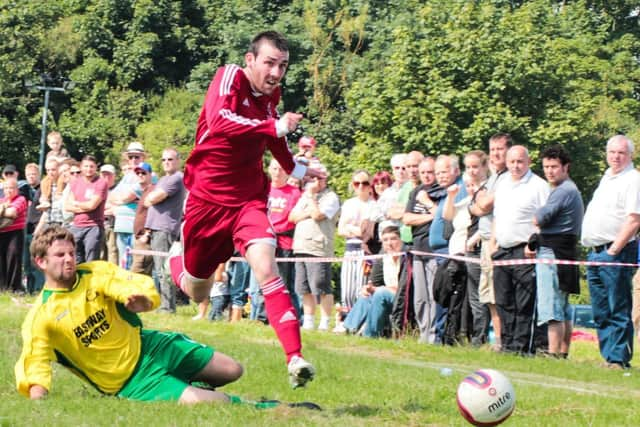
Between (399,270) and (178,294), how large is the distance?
722cm

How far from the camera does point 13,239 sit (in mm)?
20656

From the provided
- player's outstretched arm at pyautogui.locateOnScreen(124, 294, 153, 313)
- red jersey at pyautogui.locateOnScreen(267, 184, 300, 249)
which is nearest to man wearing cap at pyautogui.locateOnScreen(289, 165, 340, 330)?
red jersey at pyautogui.locateOnScreen(267, 184, 300, 249)

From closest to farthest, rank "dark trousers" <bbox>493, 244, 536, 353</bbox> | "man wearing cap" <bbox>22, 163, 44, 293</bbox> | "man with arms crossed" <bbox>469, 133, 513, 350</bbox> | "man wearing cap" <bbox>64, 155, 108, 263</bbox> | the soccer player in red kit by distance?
the soccer player in red kit, "dark trousers" <bbox>493, 244, 536, 353</bbox>, "man with arms crossed" <bbox>469, 133, 513, 350</bbox>, "man wearing cap" <bbox>64, 155, 108, 263</bbox>, "man wearing cap" <bbox>22, 163, 44, 293</bbox>

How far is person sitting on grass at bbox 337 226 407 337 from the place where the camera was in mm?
15469

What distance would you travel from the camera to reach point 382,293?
51.1 ft

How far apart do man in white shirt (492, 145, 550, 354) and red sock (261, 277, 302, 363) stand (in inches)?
216

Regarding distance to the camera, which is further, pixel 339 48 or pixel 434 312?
pixel 339 48

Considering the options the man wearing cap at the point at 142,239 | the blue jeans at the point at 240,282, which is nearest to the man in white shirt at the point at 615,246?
the blue jeans at the point at 240,282

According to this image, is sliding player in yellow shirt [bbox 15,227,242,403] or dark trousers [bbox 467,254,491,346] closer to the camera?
sliding player in yellow shirt [bbox 15,227,242,403]

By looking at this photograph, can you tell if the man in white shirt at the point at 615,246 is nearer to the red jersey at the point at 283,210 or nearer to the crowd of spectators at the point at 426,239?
the crowd of spectators at the point at 426,239

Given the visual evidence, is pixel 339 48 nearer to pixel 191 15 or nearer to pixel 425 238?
pixel 191 15

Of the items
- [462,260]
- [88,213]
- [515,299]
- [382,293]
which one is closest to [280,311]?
[515,299]

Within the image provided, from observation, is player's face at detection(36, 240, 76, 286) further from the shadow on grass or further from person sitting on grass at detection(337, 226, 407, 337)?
person sitting on grass at detection(337, 226, 407, 337)

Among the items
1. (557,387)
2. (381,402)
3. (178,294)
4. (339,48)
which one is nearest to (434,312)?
(557,387)
